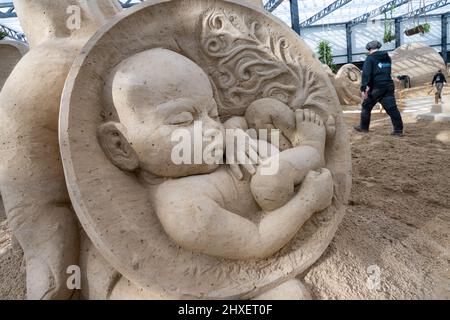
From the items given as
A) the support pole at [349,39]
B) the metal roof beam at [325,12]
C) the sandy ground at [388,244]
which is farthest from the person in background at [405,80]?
the sandy ground at [388,244]

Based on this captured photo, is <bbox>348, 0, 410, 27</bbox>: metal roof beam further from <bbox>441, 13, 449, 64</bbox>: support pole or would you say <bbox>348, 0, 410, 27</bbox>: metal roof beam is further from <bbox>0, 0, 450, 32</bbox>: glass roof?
<bbox>441, 13, 449, 64</bbox>: support pole

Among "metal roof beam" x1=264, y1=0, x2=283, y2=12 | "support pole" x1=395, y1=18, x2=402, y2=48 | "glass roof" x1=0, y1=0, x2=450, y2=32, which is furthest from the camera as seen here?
"support pole" x1=395, y1=18, x2=402, y2=48

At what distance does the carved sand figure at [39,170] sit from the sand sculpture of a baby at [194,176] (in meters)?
0.26

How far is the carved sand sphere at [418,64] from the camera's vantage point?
12.1m

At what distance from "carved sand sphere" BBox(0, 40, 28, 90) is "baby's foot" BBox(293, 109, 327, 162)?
299 centimetres

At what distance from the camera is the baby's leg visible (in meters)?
1.10

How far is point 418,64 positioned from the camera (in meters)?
12.3

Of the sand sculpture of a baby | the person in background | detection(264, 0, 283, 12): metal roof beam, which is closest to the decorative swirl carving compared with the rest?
the sand sculpture of a baby

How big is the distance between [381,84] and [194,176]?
3.85m

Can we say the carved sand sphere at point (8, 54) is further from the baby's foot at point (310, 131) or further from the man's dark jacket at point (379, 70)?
the man's dark jacket at point (379, 70)

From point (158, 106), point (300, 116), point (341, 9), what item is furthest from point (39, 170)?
point (341, 9)
